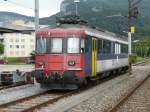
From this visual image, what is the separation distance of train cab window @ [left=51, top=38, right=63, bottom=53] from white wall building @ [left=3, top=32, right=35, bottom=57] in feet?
454

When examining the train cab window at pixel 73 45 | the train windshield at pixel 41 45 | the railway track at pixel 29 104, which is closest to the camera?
the railway track at pixel 29 104

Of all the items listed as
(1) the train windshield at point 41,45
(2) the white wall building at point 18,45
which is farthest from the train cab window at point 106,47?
(2) the white wall building at point 18,45

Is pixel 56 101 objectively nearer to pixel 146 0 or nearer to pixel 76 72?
Result: pixel 76 72

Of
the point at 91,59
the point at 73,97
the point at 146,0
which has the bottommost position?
the point at 73,97

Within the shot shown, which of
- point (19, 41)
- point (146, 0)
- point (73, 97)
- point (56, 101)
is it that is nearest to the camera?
point (56, 101)

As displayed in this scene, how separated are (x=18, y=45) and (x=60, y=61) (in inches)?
5597

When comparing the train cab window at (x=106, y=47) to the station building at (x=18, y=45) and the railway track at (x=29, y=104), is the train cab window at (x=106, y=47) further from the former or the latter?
the station building at (x=18, y=45)

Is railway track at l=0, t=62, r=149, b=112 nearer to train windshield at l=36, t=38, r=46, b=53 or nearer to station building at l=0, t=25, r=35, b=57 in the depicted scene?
train windshield at l=36, t=38, r=46, b=53

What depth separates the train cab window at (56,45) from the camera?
22.1 m

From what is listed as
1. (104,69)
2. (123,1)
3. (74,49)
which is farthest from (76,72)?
(123,1)

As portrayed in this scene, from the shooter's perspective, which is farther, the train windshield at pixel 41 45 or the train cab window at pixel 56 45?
the train windshield at pixel 41 45

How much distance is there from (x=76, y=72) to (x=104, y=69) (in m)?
6.60

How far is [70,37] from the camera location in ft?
72.7

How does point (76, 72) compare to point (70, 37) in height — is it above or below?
below
